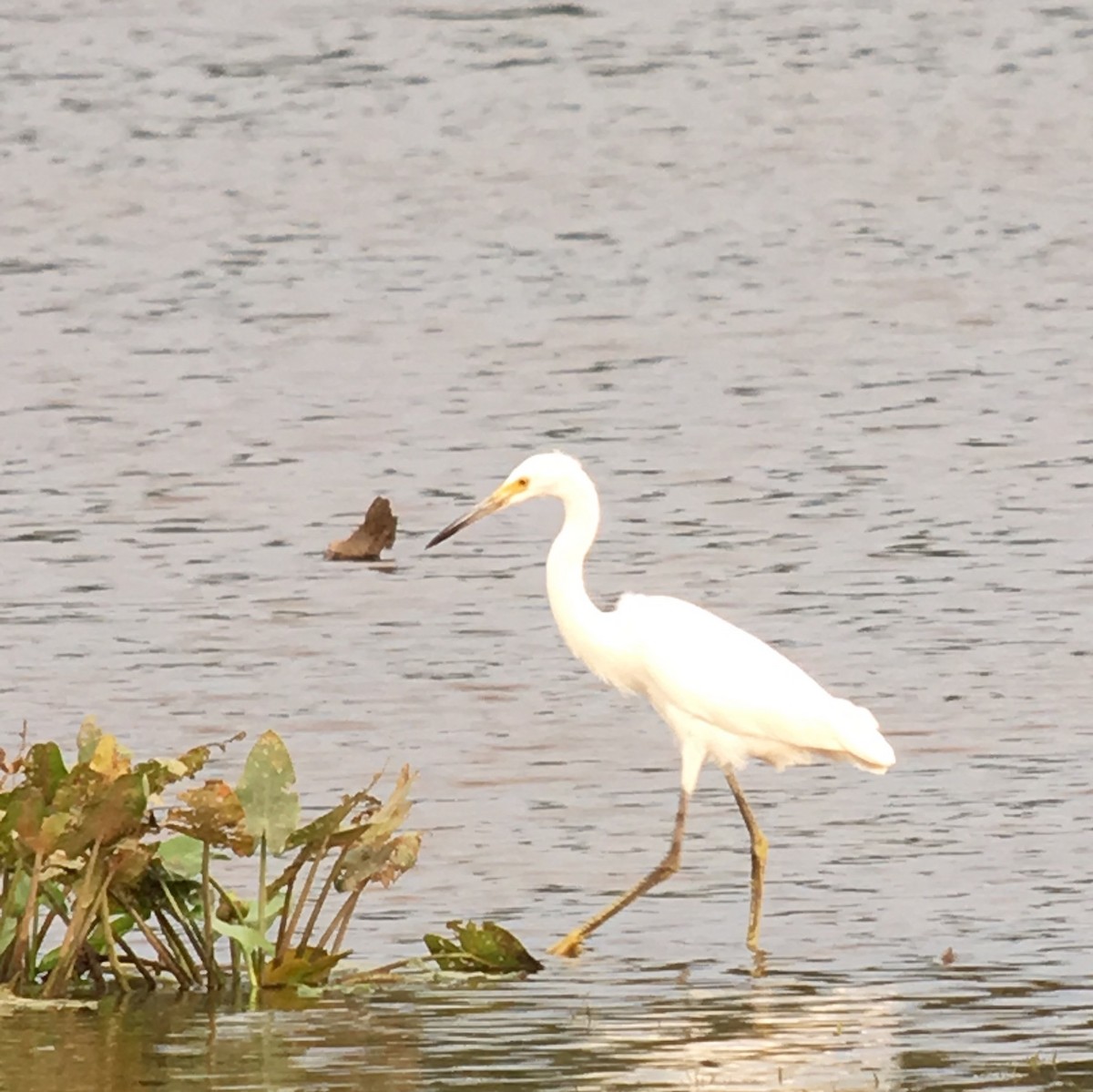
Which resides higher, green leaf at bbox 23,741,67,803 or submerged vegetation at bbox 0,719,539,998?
green leaf at bbox 23,741,67,803

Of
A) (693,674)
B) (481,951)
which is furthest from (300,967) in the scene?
(693,674)

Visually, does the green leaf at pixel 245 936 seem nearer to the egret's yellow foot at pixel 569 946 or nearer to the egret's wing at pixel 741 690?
the egret's yellow foot at pixel 569 946

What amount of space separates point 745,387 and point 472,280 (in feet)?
15.0

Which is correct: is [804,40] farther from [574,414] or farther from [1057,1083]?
[1057,1083]

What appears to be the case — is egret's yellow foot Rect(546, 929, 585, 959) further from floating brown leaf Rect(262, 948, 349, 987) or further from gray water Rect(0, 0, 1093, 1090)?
floating brown leaf Rect(262, 948, 349, 987)

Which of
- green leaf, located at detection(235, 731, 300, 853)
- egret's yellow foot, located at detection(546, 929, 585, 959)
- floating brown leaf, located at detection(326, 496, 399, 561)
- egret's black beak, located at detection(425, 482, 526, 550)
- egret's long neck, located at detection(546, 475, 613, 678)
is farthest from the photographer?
floating brown leaf, located at detection(326, 496, 399, 561)

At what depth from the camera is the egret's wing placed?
11641 mm

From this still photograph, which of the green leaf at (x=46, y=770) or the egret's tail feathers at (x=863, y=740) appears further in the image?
the egret's tail feathers at (x=863, y=740)

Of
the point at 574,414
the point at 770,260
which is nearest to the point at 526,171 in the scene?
the point at 770,260

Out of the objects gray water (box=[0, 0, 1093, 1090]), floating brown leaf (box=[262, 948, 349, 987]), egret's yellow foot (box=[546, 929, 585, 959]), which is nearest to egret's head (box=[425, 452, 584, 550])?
gray water (box=[0, 0, 1093, 1090])

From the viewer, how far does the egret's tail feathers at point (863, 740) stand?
38.0 feet

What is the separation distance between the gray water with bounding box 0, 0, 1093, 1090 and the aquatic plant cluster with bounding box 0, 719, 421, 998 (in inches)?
10.1

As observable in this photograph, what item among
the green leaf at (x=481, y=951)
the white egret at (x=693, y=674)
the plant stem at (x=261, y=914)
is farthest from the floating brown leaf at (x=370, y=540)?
the plant stem at (x=261, y=914)

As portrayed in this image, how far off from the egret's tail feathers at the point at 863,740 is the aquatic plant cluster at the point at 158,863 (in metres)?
2.19
